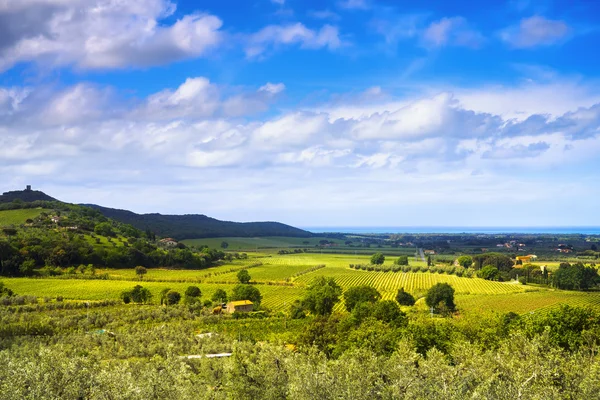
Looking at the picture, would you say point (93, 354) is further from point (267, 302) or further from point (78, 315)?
point (267, 302)

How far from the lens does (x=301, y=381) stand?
24359mm

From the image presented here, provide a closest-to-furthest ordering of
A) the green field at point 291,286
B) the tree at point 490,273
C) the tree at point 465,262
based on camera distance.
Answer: the green field at point 291,286 → the tree at point 490,273 → the tree at point 465,262

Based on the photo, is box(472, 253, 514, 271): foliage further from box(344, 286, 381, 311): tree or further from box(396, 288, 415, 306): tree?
box(344, 286, 381, 311): tree

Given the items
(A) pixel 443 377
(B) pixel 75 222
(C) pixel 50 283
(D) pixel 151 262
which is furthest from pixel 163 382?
(B) pixel 75 222

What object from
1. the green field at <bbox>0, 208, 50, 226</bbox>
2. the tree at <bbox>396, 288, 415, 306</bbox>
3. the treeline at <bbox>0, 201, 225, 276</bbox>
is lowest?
the tree at <bbox>396, 288, 415, 306</bbox>

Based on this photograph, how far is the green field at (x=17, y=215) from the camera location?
164250 millimetres

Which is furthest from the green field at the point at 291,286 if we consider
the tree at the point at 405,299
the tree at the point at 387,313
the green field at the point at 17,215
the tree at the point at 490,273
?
the green field at the point at 17,215

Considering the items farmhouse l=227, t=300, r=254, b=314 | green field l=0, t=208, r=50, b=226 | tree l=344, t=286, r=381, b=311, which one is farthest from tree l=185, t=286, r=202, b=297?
green field l=0, t=208, r=50, b=226

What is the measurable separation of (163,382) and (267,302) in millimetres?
69434

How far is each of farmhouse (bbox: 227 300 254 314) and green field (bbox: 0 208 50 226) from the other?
119 m

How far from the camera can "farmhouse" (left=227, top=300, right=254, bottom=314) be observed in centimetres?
8369

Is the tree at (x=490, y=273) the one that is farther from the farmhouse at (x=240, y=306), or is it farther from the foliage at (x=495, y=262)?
the farmhouse at (x=240, y=306)

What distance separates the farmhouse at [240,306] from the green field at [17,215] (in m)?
119

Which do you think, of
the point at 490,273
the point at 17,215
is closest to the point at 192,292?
the point at 490,273
